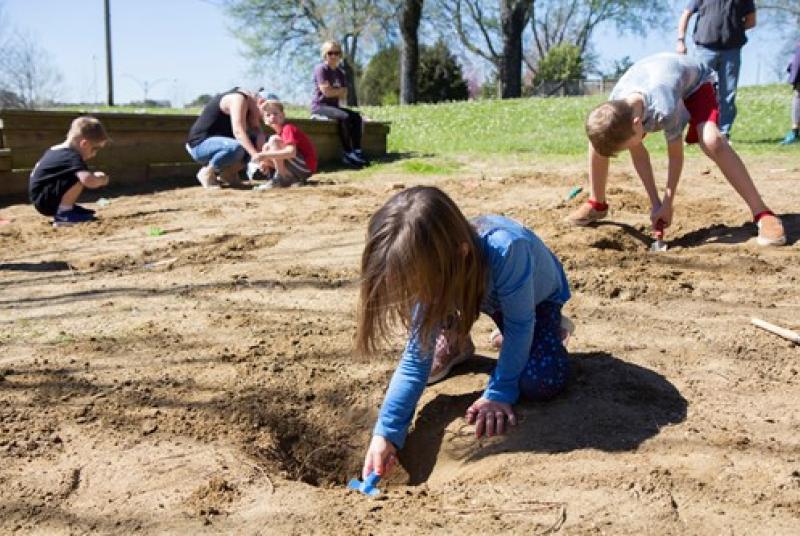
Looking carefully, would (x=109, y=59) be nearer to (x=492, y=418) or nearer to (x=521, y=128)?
(x=521, y=128)

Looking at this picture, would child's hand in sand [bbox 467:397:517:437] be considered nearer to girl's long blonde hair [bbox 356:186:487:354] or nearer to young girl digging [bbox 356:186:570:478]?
young girl digging [bbox 356:186:570:478]

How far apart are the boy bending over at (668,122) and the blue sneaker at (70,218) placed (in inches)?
148

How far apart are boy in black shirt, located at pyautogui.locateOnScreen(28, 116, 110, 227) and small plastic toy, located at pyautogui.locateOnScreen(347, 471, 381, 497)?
4.21m

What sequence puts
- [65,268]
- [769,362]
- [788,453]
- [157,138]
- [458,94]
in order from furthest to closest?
1. [458,94]
2. [157,138]
3. [65,268]
4. [769,362]
5. [788,453]

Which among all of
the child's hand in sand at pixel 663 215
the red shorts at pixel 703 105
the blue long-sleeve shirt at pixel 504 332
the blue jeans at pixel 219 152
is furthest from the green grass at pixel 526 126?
the blue long-sleeve shirt at pixel 504 332

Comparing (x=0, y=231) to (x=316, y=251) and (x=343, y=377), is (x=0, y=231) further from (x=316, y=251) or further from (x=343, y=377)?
(x=343, y=377)

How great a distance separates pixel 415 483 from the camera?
97.2 inches

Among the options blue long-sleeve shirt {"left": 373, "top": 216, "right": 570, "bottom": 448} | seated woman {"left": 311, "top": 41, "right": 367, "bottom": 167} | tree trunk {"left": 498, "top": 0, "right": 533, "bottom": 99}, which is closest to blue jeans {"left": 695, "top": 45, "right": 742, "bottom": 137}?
seated woman {"left": 311, "top": 41, "right": 367, "bottom": 167}

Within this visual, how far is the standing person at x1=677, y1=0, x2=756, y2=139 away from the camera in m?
7.49

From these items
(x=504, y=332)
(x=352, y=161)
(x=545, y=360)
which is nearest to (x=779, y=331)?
(x=545, y=360)

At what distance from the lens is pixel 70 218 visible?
5.87 meters

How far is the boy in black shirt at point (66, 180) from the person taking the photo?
588cm

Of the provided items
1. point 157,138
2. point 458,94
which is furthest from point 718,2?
point 458,94

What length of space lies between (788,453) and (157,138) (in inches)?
283
